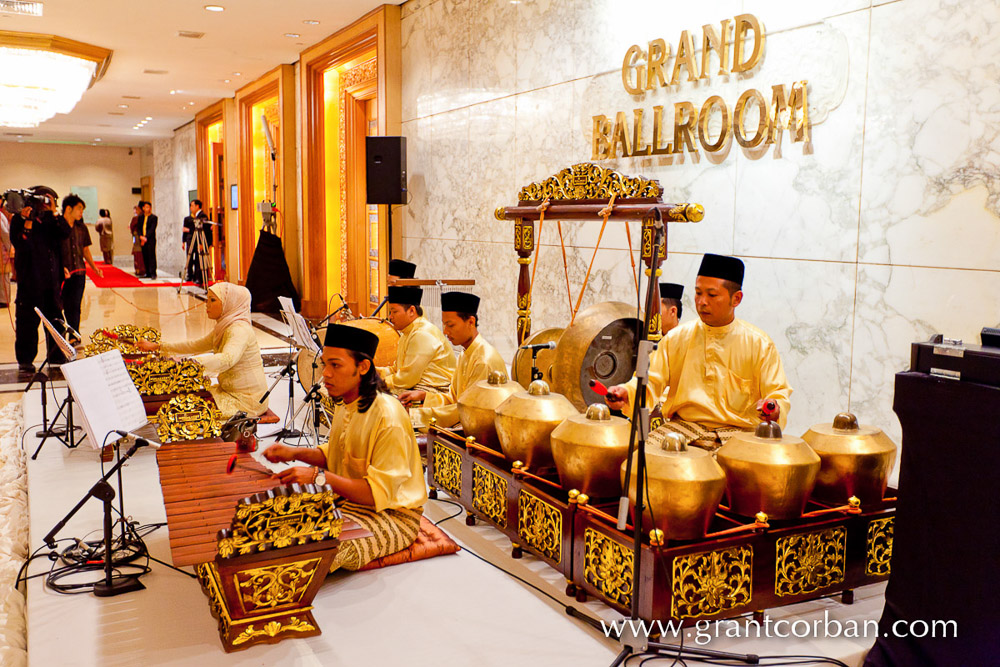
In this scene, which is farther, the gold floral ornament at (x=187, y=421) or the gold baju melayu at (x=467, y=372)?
the gold baju melayu at (x=467, y=372)

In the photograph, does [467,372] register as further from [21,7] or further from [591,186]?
[21,7]

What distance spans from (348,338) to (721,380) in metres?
1.58

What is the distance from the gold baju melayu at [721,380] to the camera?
11.6 ft

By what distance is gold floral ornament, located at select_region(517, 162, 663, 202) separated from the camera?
3834mm

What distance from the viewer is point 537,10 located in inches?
253

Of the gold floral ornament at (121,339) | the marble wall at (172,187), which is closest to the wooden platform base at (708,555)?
the gold floral ornament at (121,339)

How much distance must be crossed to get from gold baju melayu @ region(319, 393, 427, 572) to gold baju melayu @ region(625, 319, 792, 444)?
97 cm

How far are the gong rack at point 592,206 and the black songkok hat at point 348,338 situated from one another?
1.21 m

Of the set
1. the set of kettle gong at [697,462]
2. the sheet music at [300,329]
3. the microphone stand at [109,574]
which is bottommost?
the microphone stand at [109,574]

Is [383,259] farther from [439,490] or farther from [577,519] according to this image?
[577,519]

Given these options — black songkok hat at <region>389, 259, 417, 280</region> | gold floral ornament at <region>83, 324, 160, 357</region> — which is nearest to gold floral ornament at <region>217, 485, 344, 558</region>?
gold floral ornament at <region>83, 324, 160, 357</region>

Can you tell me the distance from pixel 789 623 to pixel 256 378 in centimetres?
348

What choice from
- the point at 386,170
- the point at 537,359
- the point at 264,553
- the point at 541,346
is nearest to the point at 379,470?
the point at 264,553

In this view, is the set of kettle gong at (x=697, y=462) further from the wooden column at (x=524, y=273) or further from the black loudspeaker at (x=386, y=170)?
the black loudspeaker at (x=386, y=170)
